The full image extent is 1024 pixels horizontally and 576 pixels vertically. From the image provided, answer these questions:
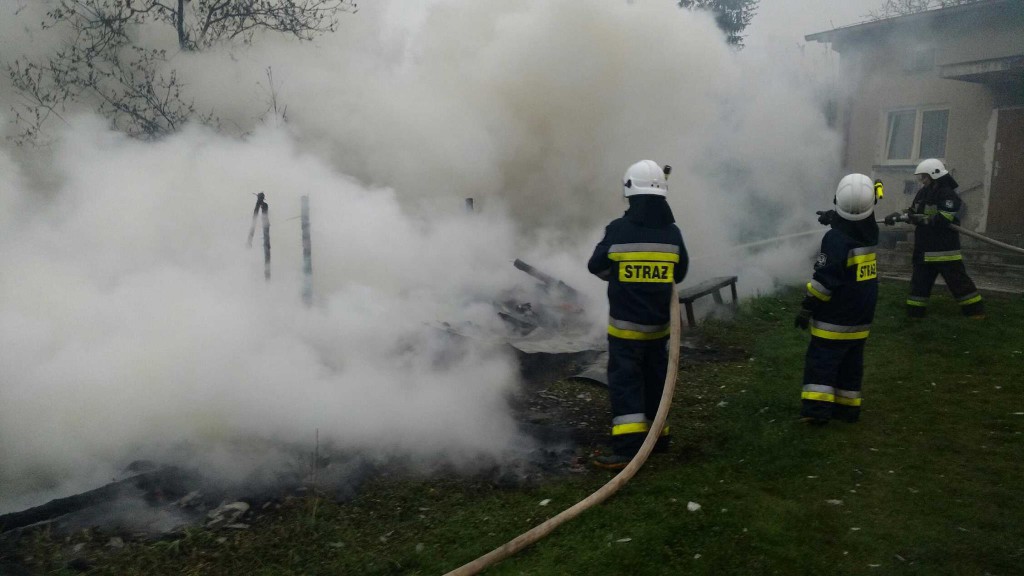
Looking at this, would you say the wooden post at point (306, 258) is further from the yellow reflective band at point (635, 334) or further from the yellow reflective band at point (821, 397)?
the yellow reflective band at point (821, 397)

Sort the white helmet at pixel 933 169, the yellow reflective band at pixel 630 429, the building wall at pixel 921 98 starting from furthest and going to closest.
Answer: the building wall at pixel 921 98 → the white helmet at pixel 933 169 → the yellow reflective band at pixel 630 429

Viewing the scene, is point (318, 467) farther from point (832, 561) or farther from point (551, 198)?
point (551, 198)

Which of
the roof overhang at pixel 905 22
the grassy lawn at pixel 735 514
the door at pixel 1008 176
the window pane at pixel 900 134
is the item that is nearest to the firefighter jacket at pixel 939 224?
the grassy lawn at pixel 735 514

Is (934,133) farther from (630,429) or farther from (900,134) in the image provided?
(630,429)

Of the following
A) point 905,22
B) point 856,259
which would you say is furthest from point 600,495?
point 905,22

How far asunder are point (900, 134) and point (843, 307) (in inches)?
429

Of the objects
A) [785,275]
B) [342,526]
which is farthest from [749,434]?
[785,275]

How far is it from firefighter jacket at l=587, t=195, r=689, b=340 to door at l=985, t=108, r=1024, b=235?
10466 millimetres

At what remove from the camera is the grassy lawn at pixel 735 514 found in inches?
116

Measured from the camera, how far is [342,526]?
11.3 feet

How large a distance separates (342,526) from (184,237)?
3815 mm

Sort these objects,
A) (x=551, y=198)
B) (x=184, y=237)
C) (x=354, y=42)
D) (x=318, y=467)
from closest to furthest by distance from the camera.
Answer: (x=318, y=467) → (x=184, y=237) → (x=354, y=42) → (x=551, y=198)

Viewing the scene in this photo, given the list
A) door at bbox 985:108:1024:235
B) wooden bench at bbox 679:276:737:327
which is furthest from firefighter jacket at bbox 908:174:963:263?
door at bbox 985:108:1024:235

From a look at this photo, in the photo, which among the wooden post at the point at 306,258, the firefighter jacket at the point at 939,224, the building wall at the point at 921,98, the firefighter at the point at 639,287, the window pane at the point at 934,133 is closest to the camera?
the firefighter at the point at 639,287
